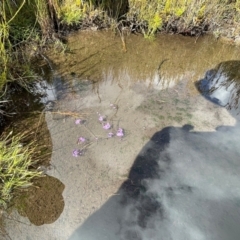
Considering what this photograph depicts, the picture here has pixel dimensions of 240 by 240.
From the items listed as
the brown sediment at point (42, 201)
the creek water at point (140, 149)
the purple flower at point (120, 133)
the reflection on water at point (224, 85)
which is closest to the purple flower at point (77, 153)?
the creek water at point (140, 149)

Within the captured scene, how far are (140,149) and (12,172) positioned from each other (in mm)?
1093

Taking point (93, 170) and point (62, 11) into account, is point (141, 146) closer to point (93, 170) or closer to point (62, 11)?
point (93, 170)

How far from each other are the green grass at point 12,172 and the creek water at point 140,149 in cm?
17

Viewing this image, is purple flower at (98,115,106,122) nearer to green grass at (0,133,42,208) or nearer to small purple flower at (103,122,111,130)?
small purple flower at (103,122,111,130)

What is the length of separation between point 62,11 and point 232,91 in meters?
2.51

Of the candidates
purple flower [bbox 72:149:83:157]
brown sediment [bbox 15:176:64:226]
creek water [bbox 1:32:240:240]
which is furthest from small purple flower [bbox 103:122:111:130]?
brown sediment [bbox 15:176:64:226]

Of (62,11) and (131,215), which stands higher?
(62,11)

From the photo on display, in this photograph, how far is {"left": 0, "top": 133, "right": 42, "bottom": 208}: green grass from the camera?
198 centimetres

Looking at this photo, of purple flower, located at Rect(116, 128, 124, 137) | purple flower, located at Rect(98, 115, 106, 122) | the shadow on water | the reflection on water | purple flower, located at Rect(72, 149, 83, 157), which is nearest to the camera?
the shadow on water

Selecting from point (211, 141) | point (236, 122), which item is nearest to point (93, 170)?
point (211, 141)

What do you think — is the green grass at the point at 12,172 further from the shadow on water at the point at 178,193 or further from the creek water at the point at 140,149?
the shadow on water at the point at 178,193

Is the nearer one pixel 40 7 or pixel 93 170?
pixel 93 170

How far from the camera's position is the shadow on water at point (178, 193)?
1933mm

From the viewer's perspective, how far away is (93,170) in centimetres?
227
